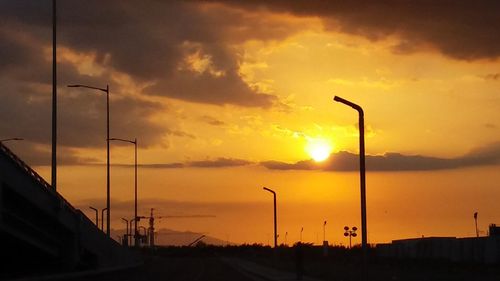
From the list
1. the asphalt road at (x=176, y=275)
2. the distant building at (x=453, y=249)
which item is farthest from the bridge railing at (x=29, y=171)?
the distant building at (x=453, y=249)

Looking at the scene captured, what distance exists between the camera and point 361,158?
3416 centimetres

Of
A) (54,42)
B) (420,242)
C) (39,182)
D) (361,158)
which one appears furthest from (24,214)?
(420,242)

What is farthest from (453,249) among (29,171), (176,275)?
(29,171)

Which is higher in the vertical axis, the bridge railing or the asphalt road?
the bridge railing

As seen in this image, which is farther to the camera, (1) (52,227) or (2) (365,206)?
(1) (52,227)

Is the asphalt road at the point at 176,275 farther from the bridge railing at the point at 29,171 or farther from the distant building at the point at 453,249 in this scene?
the distant building at the point at 453,249

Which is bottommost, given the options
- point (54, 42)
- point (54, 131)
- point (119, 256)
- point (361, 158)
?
point (119, 256)

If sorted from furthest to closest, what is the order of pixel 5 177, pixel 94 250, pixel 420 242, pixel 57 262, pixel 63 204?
1. pixel 420 242
2. pixel 94 250
3. pixel 57 262
4. pixel 63 204
5. pixel 5 177

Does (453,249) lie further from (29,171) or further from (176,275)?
(29,171)

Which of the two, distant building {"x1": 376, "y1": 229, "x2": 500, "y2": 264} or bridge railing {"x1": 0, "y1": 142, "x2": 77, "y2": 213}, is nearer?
bridge railing {"x1": 0, "y1": 142, "x2": 77, "y2": 213}

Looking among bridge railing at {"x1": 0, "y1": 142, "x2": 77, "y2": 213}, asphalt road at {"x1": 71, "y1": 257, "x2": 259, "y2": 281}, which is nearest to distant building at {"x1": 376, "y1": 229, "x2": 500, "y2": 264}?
asphalt road at {"x1": 71, "y1": 257, "x2": 259, "y2": 281}

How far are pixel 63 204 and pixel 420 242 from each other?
54.5m

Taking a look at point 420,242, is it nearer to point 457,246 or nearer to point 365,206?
point 457,246

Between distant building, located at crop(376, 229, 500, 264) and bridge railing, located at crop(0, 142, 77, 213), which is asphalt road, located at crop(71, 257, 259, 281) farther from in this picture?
distant building, located at crop(376, 229, 500, 264)
